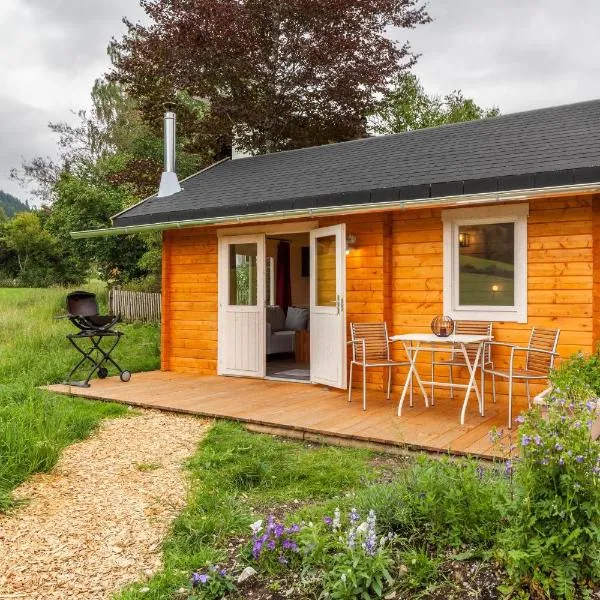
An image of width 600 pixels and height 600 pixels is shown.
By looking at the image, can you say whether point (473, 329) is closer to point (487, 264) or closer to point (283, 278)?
point (487, 264)

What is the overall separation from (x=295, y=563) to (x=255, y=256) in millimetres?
5546

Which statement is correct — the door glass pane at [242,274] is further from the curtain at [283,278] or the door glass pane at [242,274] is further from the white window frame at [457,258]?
the curtain at [283,278]

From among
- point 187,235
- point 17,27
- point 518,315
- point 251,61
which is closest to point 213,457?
point 518,315

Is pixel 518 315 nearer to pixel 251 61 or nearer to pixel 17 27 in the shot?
pixel 251 61

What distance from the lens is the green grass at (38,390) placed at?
3.98m

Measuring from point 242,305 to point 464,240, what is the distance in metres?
3.13

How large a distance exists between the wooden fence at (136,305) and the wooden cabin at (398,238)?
528cm

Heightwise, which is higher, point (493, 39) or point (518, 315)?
point (493, 39)

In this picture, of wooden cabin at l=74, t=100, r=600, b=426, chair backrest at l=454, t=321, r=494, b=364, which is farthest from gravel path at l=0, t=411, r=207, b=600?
chair backrest at l=454, t=321, r=494, b=364

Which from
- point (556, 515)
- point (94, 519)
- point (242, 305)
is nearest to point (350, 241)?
point (242, 305)

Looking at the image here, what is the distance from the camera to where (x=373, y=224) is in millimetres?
6699

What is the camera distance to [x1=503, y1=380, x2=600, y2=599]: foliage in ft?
6.43

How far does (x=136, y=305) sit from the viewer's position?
14.3m

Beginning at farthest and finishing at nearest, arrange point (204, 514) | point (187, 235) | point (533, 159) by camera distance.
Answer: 1. point (187, 235)
2. point (533, 159)
3. point (204, 514)
